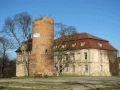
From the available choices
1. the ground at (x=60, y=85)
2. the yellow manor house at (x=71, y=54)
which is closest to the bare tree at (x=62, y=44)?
the yellow manor house at (x=71, y=54)

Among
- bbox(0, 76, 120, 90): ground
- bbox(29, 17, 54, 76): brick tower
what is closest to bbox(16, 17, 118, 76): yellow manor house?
bbox(29, 17, 54, 76): brick tower

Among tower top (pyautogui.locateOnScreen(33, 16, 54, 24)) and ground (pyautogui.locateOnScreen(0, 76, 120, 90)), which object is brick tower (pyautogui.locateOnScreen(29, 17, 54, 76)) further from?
ground (pyautogui.locateOnScreen(0, 76, 120, 90))

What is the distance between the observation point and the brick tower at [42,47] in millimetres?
43000

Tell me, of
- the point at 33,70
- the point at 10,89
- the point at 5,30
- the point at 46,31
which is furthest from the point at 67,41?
the point at 10,89

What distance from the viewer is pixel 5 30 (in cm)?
4700

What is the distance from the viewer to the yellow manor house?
4322 centimetres

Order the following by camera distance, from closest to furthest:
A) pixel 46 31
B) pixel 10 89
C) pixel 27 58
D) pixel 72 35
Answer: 1. pixel 10 89
2. pixel 46 31
3. pixel 72 35
4. pixel 27 58

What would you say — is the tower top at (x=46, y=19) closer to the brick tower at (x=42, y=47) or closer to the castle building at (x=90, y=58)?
the brick tower at (x=42, y=47)

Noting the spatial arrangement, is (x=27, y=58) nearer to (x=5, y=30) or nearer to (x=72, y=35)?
(x=5, y=30)

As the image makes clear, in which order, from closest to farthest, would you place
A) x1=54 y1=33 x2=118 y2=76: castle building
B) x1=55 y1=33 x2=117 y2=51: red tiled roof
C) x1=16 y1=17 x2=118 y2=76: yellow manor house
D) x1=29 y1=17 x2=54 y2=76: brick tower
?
x1=29 y1=17 x2=54 y2=76: brick tower → x1=16 y1=17 x2=118 y2=76: yellow manor house → x1=54 y1=33 x2=118 y2=76: castle building → x1=55 y1=33 x2=117 y2=51: red tiled roof

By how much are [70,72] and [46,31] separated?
16.5 m

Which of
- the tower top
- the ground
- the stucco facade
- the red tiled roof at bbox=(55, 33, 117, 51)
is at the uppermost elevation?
the tower top

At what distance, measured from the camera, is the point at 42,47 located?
43219 mm

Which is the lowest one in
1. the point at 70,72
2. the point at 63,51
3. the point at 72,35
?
the point at 70,72
